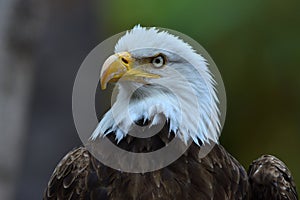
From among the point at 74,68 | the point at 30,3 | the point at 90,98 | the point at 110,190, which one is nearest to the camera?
the point at 110,190

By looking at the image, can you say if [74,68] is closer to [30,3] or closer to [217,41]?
[217,41]

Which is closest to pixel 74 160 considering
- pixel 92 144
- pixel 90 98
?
pixel 92 144

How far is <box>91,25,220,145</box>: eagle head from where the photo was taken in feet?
22.7

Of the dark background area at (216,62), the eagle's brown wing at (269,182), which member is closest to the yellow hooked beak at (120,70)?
the eagle's brown wing at (269,182)

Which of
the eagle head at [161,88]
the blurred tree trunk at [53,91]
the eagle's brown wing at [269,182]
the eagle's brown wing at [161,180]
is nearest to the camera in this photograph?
the eagle's brown wing at [161,180]

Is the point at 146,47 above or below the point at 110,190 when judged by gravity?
above

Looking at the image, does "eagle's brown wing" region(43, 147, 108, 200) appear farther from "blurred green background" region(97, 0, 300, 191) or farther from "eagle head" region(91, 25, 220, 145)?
"blurred green background" region(97, 0, 300, 191)

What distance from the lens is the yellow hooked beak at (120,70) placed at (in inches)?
266

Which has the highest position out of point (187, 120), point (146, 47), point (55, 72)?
point (146, 47)

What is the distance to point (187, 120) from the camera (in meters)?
7.01

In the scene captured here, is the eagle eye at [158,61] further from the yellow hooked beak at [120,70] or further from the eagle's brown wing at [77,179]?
the eagle's brown wing at [77,179]

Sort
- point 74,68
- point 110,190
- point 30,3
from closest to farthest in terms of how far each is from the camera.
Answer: point 110,190 → point 30,3 → point 74,68

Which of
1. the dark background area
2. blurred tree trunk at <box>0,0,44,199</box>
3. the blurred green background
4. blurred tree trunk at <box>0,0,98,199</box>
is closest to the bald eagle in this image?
blurred tree trunk at <box>0,0,44,199</box>

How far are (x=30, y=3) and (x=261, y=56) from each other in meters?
4.52
